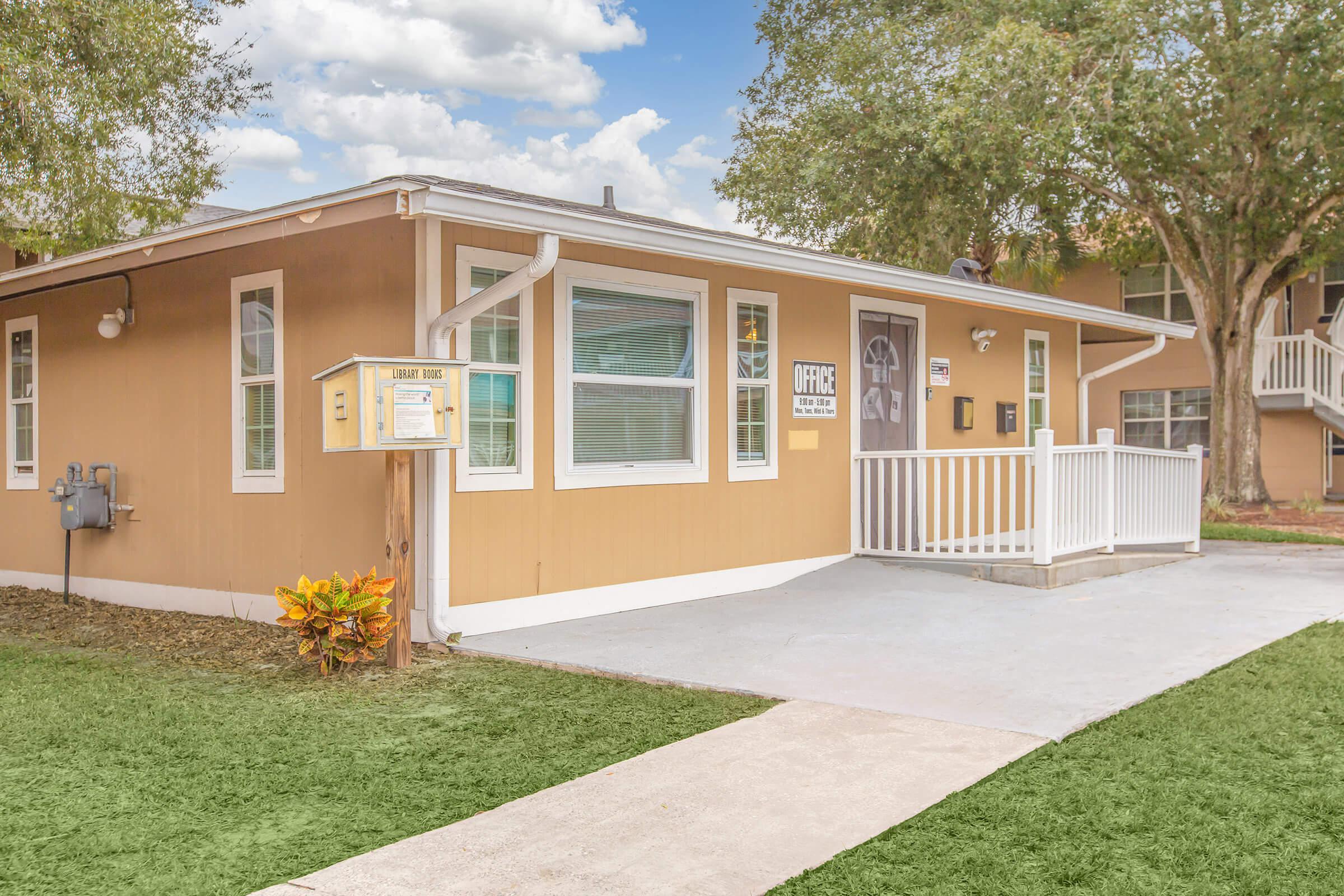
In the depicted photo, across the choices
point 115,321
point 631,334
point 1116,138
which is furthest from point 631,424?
point 1116,138

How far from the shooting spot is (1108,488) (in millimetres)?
8766

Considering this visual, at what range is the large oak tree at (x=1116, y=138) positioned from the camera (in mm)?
13375

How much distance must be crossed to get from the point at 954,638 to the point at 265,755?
3763mm

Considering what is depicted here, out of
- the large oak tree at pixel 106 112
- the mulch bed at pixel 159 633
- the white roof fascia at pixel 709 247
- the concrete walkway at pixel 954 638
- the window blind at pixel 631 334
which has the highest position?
the large oak tree at pixel 106 112

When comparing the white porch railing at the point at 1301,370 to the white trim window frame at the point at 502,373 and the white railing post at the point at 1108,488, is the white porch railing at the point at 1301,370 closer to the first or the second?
the white railing post at the point at 1108,488

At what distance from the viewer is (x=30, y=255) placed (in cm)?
1251

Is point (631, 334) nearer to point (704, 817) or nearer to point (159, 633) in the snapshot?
point (159, 633)

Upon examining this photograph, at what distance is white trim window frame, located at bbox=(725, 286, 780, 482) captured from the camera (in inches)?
311

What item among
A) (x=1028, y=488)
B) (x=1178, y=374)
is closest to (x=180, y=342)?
(x=1028, y=488)

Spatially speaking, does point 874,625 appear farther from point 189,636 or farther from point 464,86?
point 464,86

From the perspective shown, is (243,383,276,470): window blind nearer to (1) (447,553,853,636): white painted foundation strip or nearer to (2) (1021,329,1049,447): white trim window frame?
(1) (447,553,853,636): white painted foundation strip

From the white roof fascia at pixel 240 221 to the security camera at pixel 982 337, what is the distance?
6313 mm

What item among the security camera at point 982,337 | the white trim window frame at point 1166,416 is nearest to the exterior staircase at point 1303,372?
the white trim window frame at point 1166,416

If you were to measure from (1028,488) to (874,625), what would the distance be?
239 centimetres
